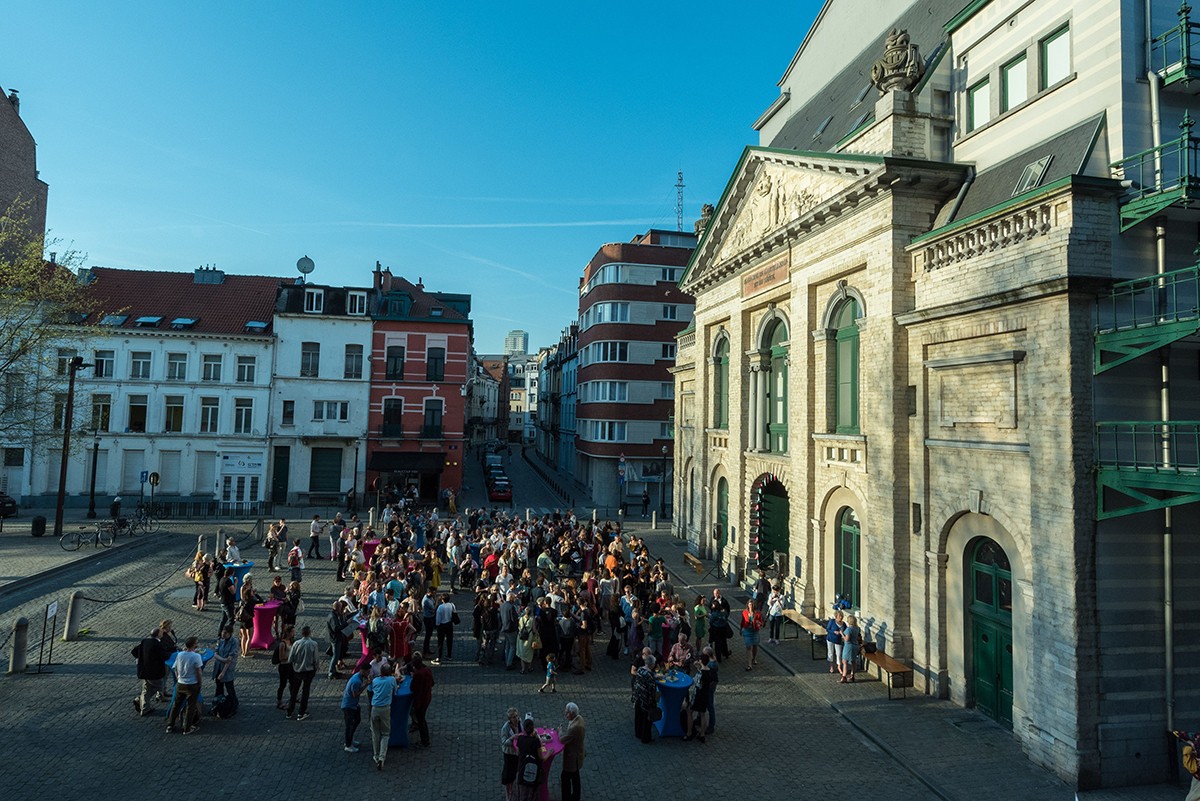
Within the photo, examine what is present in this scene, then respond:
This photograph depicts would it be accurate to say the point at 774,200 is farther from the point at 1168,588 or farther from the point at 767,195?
the point at 1168,588

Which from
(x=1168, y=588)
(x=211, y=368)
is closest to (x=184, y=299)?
(x=211, y=368)

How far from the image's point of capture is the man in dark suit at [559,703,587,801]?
31.8ft

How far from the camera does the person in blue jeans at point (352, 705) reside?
435 inches

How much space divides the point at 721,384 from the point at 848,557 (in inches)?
431

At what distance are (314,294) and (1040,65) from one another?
123ft

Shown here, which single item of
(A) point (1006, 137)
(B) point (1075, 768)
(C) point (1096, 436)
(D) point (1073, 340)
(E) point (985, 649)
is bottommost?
(B) point (1075, 768)

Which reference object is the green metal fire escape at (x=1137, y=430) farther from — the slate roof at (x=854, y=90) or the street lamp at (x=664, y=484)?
the street lamp at (x=664, y=484)

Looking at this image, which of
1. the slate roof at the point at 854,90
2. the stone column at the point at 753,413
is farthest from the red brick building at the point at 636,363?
the stone column at the point at 753,413

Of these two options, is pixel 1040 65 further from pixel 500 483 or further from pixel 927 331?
pixel 500 483

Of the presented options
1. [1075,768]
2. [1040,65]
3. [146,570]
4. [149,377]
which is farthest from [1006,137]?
[149,377]

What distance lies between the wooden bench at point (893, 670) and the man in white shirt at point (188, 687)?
1226 cm

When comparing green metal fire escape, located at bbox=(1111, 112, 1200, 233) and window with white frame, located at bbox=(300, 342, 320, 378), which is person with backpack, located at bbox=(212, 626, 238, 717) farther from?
window with white frame, located at bbox=(300, 342, 320, 378)

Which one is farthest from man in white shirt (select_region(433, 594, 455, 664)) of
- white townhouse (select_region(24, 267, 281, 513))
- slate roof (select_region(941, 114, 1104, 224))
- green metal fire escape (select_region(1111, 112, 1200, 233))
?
white townhouse (select_region(24, 267, 281, 513))

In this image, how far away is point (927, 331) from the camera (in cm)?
1466
